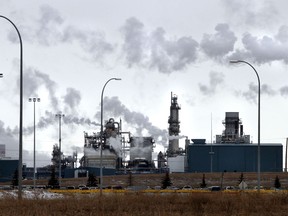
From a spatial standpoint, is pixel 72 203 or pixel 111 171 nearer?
pixel 72 203

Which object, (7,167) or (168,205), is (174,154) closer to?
(7,167)

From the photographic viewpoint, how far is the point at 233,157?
132625mm

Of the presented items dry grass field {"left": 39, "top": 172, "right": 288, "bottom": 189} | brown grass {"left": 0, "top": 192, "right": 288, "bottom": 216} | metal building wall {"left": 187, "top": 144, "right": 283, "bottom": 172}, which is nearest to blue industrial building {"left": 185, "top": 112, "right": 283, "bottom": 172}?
metal building wall {"left": 187, "top": 144, "right": 283, "bottom": 172}

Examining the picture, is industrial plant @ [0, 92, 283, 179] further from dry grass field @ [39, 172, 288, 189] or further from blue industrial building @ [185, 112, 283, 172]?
dry grass field @ [39, 172, 288, 189]

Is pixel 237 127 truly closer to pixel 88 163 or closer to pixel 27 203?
pixel 88 163

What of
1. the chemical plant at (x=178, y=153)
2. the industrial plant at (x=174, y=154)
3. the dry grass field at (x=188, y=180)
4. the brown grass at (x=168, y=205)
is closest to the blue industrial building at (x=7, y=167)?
the industrial plant at (x=174, y=154)

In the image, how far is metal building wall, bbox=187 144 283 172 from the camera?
433 ft

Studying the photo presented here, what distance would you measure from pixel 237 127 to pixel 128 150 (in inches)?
986

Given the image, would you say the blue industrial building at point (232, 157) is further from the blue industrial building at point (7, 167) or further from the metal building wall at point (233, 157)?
the blue industrial building at point (7, 167)

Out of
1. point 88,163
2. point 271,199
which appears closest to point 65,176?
point 88,163

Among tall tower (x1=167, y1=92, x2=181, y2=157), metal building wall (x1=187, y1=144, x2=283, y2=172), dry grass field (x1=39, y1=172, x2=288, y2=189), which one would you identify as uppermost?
tall tower (x1=167, y1=92, x2=181, y2=157)

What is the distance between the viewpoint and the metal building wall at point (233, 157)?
132000mm

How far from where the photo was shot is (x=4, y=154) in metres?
155

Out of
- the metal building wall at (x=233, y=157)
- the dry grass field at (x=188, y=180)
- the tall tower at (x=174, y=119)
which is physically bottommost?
the dry grass field at (x=188, y=180)
